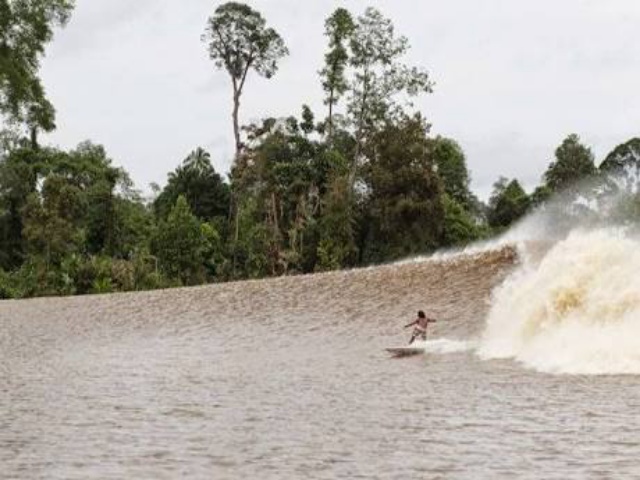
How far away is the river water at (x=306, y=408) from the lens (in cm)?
857

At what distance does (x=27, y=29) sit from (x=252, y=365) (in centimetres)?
2188

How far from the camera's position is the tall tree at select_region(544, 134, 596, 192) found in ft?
245

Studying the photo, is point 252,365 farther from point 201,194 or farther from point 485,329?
point 201,194

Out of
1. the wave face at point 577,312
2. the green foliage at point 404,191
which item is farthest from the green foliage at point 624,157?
the wave face at point 577,312

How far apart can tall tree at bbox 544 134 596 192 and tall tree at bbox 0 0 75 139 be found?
47.3 m

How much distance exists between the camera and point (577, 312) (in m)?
20.3

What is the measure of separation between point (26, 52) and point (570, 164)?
49433 millimetres

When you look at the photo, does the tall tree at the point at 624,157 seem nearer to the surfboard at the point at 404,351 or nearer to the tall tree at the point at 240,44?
the tall tree at the point at 240,44

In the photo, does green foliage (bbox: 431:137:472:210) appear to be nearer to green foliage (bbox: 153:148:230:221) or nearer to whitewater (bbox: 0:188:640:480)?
green foliage (bbox: 153:148:230:221)

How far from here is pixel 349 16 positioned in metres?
56.9

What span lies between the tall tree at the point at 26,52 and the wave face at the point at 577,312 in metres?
20.1

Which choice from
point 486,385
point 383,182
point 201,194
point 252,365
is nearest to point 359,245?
point 383,182

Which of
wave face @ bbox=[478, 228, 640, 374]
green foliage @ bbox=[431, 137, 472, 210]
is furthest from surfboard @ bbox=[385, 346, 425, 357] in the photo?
green foliage @ bbox=[431, 137, 472, 210]

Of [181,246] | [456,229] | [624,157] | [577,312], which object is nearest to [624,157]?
[624,157]
